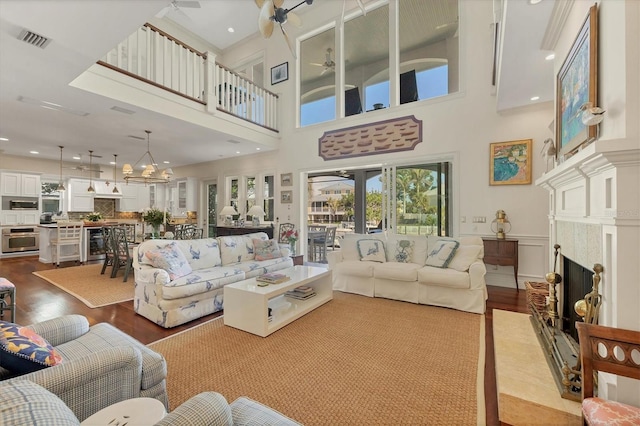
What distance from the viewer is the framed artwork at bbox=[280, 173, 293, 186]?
6.65 m

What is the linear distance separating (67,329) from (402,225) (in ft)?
16.0

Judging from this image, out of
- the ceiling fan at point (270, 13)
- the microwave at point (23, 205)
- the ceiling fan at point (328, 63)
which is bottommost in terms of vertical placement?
the microwave at point (23, 205)

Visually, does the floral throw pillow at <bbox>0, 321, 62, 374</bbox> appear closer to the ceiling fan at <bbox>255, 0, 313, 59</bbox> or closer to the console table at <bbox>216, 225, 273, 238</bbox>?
the ceiling fan at <bbox>255, 0, 313, 59</bbox>

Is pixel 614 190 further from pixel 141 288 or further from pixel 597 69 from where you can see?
pixel 141 288

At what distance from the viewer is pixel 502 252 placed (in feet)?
13.6

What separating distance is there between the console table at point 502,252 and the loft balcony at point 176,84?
16.3ft

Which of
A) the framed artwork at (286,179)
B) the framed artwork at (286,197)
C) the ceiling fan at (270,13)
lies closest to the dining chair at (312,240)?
the framed artwork at (286,197)

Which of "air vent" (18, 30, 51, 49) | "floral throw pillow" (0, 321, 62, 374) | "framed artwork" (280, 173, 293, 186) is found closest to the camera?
"floral throw pillow" (0, 321, 62, 374)

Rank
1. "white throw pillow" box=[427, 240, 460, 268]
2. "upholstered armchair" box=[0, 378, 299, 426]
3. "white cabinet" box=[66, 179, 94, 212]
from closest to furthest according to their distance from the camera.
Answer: "upholstered armchair" box=[0, 378, 299, 426]
"white throw pillow" box=[427, 240, 460, 268]
"white cabinet" box=[66, 179, 94, 212]

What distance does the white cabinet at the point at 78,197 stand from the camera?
8.22 metres

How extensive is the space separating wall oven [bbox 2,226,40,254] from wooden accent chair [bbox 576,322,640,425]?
1047cm

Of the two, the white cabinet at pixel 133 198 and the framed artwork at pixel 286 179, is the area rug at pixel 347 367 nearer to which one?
the framed artwork at pixel 286 179

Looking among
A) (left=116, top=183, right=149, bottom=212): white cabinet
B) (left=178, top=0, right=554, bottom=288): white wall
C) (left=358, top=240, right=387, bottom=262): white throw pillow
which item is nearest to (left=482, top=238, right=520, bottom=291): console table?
(left=178, top=0, right=554, bottom=288): white wall

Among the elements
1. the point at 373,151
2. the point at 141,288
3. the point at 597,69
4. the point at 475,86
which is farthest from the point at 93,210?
the point at 597,69
